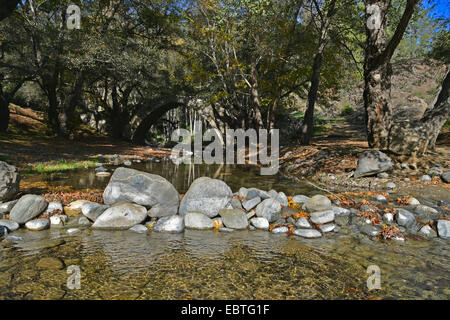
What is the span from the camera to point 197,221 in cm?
641

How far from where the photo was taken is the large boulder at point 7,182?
257 inches

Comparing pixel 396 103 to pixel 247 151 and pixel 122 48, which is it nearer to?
pixel 247 151

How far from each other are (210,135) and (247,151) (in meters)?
12.3

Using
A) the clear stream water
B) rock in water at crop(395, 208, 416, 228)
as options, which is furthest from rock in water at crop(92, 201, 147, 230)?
rock in water at crop(395, 208, 416, 228)

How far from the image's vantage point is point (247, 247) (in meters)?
5.36

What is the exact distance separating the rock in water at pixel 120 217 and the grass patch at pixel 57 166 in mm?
7106

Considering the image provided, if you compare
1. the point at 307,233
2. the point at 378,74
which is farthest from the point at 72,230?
the point at 378,74

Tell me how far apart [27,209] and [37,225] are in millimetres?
529

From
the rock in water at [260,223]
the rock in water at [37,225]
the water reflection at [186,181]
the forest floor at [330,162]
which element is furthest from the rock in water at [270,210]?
the rock in water at [37,225]

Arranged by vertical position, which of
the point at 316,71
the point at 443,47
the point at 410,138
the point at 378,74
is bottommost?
the point at 410,138

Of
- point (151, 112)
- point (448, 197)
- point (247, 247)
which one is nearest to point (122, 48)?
point (151, 112)

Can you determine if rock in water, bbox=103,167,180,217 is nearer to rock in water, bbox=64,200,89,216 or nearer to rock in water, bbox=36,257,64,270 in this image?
rock in water, bbox=64,200,89,216

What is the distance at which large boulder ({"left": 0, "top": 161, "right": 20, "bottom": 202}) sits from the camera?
6.52 metres

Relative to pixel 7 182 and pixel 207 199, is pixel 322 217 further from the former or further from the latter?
pixel 7 182
